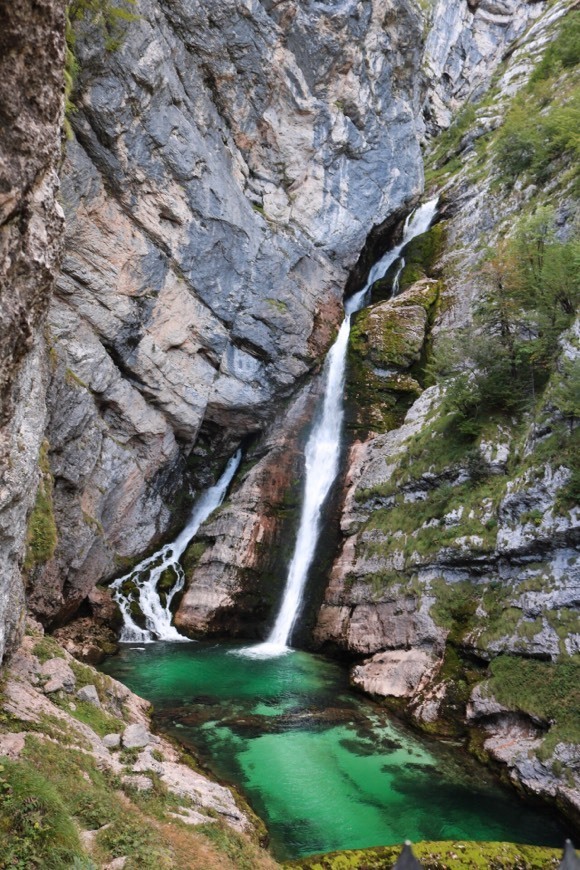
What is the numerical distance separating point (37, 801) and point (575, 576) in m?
12.3

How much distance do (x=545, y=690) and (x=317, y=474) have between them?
1544cm

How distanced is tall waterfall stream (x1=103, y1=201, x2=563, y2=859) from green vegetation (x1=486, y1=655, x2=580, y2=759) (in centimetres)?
170

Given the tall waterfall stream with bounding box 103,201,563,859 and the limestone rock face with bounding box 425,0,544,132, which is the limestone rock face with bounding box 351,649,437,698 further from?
the limestone rock face with bounding box 425,0,544,132

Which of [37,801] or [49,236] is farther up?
[49,236]

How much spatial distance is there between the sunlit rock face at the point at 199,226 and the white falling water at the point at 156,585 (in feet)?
3.15

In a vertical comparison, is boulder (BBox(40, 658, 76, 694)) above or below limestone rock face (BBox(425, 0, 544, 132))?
below

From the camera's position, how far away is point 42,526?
1623 cm

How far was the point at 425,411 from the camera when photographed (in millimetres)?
24656

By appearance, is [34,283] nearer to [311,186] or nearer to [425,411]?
[425,411]

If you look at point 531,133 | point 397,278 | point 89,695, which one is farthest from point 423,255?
point 89,695

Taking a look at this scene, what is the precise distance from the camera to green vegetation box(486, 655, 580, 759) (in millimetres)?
11609

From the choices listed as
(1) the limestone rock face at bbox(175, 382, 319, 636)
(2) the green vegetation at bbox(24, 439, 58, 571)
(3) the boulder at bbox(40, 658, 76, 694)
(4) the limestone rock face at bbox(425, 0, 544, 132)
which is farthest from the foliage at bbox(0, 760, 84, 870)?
(4) the limestone rock face at bbox(425, 0, 544, 132)

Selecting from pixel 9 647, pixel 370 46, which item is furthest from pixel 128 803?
pixel 370 46

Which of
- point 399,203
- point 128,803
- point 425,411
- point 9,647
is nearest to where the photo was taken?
point 128,803
